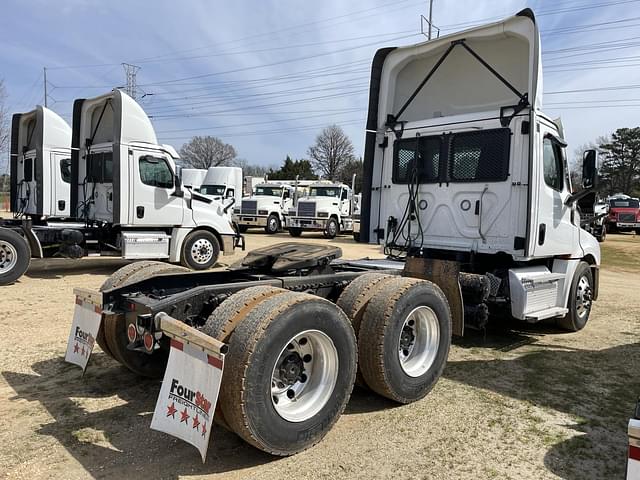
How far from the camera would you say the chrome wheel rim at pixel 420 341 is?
4410 millimetres

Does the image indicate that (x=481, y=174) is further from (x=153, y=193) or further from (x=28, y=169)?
(x=28, y=169)

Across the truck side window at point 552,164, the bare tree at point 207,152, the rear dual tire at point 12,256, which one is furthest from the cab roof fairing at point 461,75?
the bare tree at point 207,152

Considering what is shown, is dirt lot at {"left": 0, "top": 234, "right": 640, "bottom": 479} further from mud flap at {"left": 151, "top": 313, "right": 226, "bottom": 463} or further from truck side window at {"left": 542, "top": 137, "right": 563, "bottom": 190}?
truck side window at {"left": 542, "top": 137, "right": 563, "bottom": 190}

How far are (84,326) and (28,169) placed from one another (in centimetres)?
1006

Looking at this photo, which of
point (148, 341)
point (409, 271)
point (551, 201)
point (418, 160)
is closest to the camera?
point (148, 341)

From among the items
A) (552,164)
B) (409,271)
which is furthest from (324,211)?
(409,271)

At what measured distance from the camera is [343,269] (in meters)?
5.58

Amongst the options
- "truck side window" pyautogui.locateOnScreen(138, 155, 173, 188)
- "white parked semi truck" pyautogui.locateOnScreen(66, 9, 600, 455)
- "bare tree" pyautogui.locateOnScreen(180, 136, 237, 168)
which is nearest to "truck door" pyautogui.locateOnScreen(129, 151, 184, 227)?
"truck side window" pyautogui.locateOnScreen(138, 155, 173, 188)

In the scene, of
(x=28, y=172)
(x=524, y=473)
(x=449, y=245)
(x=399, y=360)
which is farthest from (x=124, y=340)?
(x=28, y=172)

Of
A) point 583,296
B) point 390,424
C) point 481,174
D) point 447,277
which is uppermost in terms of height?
point 481,174

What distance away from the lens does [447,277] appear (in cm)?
536

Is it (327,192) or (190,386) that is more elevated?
(327,192)

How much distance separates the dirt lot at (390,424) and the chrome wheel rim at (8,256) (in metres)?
3.78

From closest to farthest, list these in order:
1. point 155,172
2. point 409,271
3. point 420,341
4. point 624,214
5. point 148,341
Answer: point 148,341, point 420,341, point 409,271, point 155,172, point 624,214
